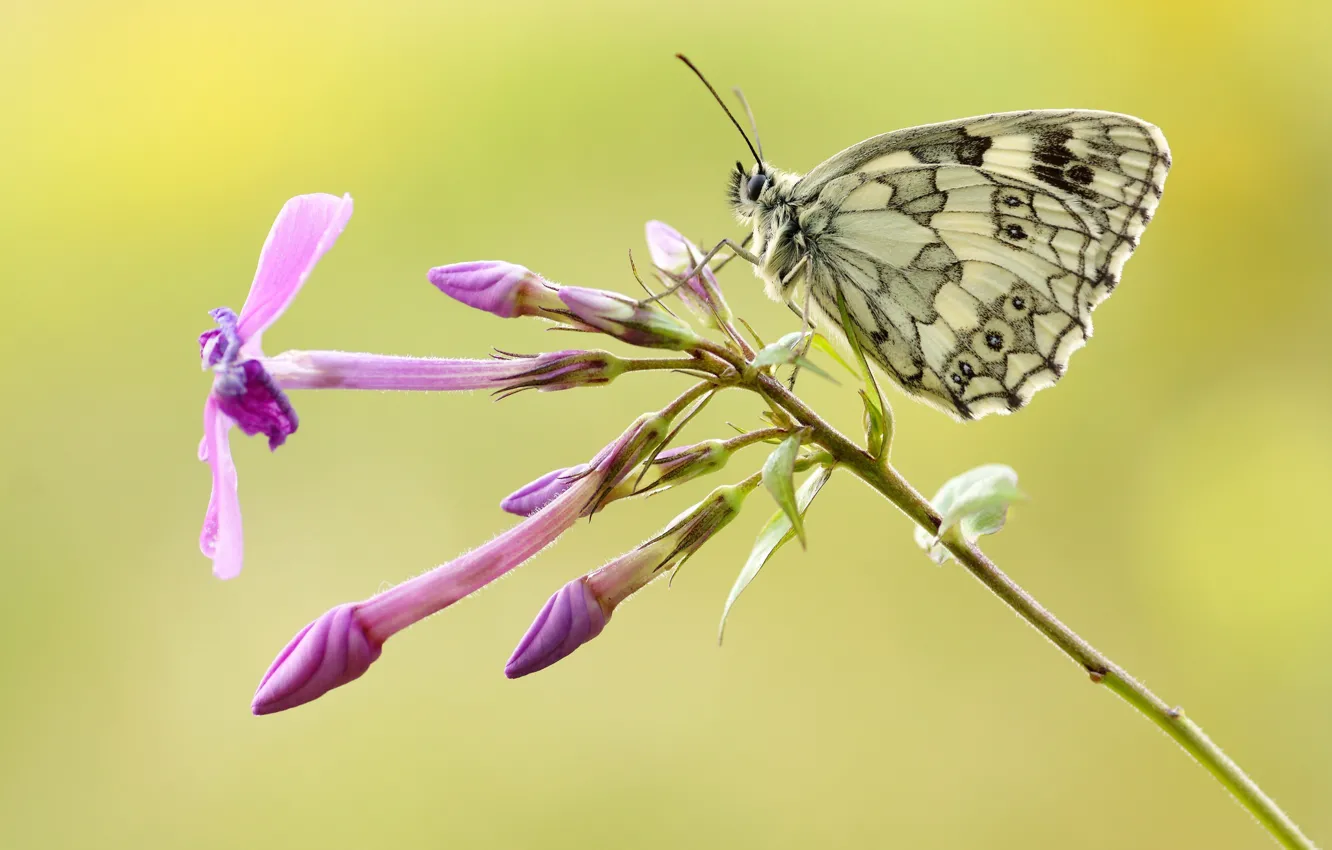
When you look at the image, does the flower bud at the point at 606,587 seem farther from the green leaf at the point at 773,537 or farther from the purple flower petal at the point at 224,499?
the purple flower petal at the point at 224,499

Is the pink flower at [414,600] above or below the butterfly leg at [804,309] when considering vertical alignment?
below

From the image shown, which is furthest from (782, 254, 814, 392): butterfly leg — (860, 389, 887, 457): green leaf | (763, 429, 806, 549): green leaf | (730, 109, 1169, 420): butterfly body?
(763, 429, 806, 549): green leaf

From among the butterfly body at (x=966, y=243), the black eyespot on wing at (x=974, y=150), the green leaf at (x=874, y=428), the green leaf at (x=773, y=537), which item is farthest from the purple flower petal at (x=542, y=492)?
the black eyespot on wing at (x=974, y=150)

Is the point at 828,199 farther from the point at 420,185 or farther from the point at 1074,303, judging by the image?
the point at 420,185

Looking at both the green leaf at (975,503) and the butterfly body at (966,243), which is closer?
the green leaf at (975,503)

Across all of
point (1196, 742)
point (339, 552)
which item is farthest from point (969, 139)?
point (339, 552)

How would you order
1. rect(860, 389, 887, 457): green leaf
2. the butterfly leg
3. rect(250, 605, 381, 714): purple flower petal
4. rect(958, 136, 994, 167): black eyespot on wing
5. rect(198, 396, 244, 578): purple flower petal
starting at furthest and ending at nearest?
1. rect(958, 136, 994, 167): black eyespot on wing
2. the butterfly leg
3. rect(860, 389, 887, 457): green leaf
4. rect(250, 605, 381, 714): purple flower petal
5. rect(198, 396, 244, 578): purple flower petal

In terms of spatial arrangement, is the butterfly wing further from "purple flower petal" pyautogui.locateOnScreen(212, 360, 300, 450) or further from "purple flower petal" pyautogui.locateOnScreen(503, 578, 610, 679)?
"purple flower petal" pyautogui.locateOnScreen(212, 360, 300, 450)

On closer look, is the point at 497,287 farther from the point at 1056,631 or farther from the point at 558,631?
the point at 1056,631
